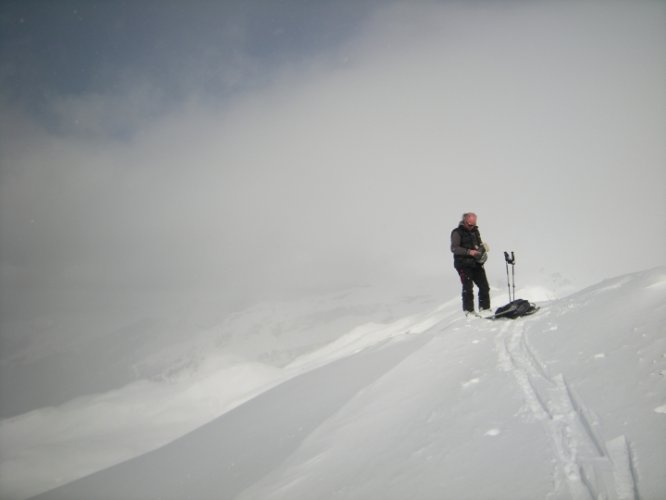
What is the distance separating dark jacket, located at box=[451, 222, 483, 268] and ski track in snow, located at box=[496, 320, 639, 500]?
603 centimetres

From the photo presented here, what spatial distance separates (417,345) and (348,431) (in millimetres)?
4509

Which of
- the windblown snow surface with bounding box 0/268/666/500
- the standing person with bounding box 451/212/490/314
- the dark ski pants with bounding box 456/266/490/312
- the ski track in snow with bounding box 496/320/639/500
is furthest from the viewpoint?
the dark ski pants with bounding box 456/266/490/312

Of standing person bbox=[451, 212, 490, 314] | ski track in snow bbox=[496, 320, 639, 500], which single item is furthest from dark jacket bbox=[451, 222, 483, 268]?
ski track in snow bbox=[496, 320, 639, 500]

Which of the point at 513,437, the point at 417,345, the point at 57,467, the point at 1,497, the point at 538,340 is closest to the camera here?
the point at 513,437

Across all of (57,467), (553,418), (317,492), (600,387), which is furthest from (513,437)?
(57,467)

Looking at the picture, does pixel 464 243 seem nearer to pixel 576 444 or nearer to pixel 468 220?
pixel 468 220

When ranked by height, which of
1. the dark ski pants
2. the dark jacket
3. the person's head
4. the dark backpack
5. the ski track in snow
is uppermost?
the person's head

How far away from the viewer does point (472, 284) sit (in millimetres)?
11156

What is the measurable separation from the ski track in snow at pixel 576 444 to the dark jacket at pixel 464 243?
19.8 ft

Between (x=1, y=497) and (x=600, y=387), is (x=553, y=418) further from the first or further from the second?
(x=1, y=497)

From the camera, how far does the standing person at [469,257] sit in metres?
10.7

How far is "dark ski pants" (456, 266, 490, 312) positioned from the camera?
11.0 metres

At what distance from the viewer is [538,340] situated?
6391 millimetres

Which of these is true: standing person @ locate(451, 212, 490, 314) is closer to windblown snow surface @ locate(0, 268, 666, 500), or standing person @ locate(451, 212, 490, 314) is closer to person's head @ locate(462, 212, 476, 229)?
person's head @ locate(462, 212, 476, 229)
